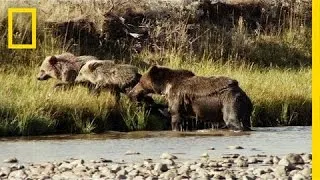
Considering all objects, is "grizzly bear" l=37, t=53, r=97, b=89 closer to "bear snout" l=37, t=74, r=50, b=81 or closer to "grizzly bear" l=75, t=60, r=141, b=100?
"bear snout" l=37, t=74, r=50, b=81

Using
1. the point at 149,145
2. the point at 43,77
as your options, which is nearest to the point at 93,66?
the point at 43,77

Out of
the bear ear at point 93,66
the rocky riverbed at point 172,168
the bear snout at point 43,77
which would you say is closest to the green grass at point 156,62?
the bear snout at point 43,77

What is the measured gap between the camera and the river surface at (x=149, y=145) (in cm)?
951

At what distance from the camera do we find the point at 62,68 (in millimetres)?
13234

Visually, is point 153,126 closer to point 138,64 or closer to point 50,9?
point 138,64

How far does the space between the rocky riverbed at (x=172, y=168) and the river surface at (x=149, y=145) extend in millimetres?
484

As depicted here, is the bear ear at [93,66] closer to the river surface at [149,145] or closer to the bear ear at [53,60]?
the bear ear at [53,60]

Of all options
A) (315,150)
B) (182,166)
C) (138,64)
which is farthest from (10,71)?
(315,150)

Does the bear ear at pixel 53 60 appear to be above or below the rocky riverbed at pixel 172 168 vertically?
above

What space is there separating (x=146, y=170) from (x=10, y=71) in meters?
6.64

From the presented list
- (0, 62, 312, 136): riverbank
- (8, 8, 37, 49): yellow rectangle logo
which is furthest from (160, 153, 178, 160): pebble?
(8, 8, 37, 49): yellow rectangle logo

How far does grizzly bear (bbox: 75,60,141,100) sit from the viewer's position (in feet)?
40.8

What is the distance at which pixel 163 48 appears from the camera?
1623 cm

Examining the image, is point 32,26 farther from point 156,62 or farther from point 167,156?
point 167,156
